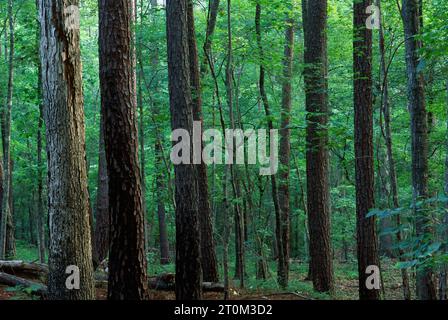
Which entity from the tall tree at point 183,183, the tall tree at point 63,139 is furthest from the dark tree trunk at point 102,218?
Answer: the tall tree at point 63,139

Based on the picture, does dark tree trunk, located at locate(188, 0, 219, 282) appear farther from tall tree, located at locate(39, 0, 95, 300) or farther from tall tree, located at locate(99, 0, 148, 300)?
tall tree, located at locate(39, 0, 95, 300)

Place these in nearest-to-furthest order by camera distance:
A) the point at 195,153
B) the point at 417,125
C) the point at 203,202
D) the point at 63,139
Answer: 1. the point at 63,139
2. the point at 417,125
3. the point at 195,153
4. the point at 203,202

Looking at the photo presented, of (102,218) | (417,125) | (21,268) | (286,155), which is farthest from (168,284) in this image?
(286,155)

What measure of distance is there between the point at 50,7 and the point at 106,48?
94 cm

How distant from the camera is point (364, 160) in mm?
9734

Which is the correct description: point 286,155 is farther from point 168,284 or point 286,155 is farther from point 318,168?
point 168,284

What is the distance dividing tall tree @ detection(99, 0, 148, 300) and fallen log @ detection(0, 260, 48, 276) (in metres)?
3.76

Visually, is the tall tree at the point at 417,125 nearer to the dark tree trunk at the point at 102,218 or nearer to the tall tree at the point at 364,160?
the tall tree at the point at 364,160

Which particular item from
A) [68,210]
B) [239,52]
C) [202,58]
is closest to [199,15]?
[202,58]

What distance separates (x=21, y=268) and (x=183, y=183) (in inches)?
166

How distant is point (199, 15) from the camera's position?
18.7 meters

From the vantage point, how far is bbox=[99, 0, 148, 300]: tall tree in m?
6.84

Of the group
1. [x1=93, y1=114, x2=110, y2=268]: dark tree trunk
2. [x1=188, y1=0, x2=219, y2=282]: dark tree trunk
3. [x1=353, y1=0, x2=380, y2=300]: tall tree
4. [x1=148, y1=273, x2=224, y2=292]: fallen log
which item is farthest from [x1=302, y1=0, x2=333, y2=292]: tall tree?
[x1=93, y1=114, x2=110, y2=268]: dark tree trunk
